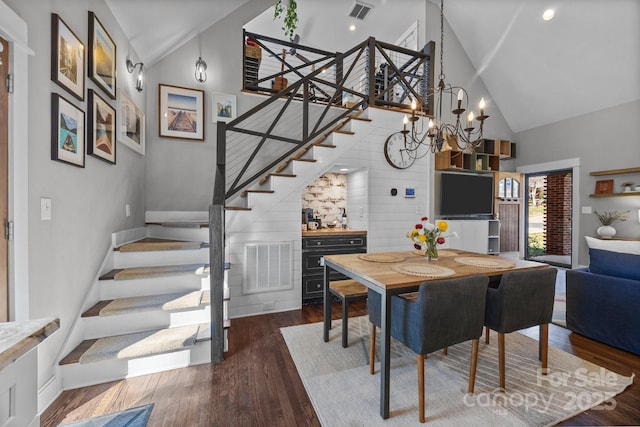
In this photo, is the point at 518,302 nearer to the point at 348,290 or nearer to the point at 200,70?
the point at 348,290

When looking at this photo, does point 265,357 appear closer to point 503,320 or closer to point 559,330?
point 503,320

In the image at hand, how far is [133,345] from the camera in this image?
2031 millimetres

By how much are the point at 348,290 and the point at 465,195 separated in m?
3.65

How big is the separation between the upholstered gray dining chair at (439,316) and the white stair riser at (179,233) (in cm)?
227

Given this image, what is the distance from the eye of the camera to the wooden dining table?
1616 millimetres

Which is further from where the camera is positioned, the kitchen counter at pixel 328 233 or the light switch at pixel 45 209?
the kitchen counter at pixel 328 233

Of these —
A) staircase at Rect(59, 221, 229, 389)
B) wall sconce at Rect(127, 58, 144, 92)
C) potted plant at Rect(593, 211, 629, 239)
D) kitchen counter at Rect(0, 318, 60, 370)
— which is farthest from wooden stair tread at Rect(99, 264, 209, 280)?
potted plant at Rect(593, 211, 629, 239)

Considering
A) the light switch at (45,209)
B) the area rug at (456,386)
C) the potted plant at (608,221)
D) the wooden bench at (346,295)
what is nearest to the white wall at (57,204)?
the light switch at (45,209)

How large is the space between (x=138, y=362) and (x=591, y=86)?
289 inches

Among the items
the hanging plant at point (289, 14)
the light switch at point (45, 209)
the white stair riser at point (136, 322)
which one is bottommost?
the white stair riser at point (136, 322)

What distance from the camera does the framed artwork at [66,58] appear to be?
5.75 ft

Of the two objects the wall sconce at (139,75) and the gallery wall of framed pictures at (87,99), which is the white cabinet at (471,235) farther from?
the wall sconce at (139,75)

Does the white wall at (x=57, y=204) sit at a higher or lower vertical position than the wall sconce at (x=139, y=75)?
lower

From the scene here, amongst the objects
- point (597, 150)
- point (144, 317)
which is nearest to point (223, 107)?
point (144, 317)
